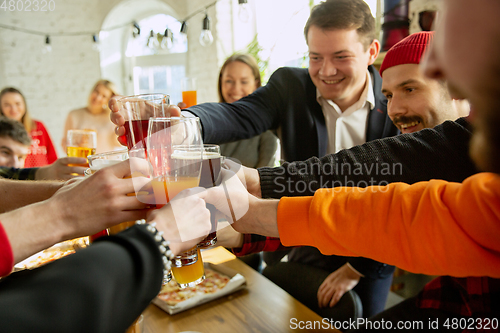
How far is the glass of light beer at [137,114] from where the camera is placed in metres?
0.88

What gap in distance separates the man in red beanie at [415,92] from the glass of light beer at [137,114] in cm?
106

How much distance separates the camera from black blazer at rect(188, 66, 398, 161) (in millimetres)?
1758

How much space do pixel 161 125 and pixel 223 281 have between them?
640mm

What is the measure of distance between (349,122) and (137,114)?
4.21 feet

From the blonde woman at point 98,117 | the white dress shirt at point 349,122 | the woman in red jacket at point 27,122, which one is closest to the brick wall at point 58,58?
the blonde woman at point 98,117

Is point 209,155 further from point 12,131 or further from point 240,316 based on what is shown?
point 12,131

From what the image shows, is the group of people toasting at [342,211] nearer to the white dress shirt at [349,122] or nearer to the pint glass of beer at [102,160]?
the pint glass of beer at [102,160]

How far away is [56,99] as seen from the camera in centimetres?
581

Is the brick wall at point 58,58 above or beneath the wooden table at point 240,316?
above

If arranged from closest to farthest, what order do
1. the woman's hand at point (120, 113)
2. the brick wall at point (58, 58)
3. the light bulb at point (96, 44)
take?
the woman's hand at point (120, 113) → the light bulb at point (96, 44) → the brick wall at point (58, 58)

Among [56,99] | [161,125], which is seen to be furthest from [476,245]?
[56,99]

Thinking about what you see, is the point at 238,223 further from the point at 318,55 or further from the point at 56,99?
the point at 56,99

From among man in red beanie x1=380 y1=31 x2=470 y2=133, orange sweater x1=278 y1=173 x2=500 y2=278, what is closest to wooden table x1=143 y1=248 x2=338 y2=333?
orange sweater x1=278 y1=173 x2=500 y2=278

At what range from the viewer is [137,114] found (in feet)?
2.90
